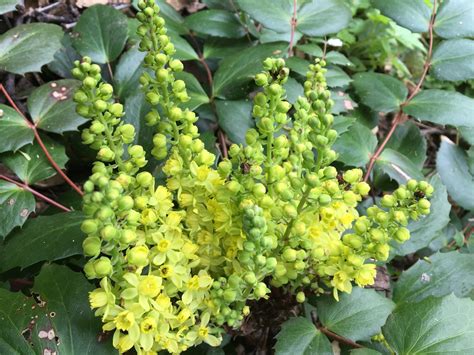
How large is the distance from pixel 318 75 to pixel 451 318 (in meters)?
0.66

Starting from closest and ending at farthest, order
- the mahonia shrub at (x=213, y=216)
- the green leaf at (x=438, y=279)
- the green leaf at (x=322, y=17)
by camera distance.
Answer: the mahonia shrub at (x=213, y=216)
the green leaf at (x=438, y=279)
the green leaf at (x=322, y=17)

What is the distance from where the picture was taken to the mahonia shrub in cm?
99

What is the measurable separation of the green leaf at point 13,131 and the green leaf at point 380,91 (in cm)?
114

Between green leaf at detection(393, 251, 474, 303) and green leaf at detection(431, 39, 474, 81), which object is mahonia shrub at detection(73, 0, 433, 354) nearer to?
green leaf at detection(393, 251, 474, 303)

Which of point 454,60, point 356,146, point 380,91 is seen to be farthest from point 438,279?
point 454,60

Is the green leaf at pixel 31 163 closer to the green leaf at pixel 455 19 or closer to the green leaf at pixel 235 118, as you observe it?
the green leaf at pixel 235 118

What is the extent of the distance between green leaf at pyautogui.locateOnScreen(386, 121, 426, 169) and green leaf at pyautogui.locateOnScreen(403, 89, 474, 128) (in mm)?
158

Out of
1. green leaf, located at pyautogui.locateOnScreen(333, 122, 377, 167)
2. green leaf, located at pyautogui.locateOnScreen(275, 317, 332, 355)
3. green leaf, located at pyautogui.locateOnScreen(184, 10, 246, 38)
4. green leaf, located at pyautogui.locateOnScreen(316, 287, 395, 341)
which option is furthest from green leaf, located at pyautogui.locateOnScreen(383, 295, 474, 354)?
green leaf, located at pyautogui.locateOnScreen(184, 10, 246, 38)

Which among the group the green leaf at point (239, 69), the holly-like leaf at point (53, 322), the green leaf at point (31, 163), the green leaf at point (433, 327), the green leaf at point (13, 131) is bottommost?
the green leaf at point (433, 327)

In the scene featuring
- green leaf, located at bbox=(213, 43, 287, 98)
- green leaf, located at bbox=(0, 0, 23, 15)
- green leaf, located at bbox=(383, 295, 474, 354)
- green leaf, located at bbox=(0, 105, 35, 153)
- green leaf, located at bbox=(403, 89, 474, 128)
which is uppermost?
green leaf, located at bbox=(0, 0, 23, 15)

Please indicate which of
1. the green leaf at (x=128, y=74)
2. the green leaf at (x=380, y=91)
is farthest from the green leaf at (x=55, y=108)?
the green leaf at (x=380, y=91)

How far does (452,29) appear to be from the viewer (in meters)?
1.87

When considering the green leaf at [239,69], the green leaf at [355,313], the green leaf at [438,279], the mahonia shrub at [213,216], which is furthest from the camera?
the green leaf at [239,69]

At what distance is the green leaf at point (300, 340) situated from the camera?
4.05 feet
